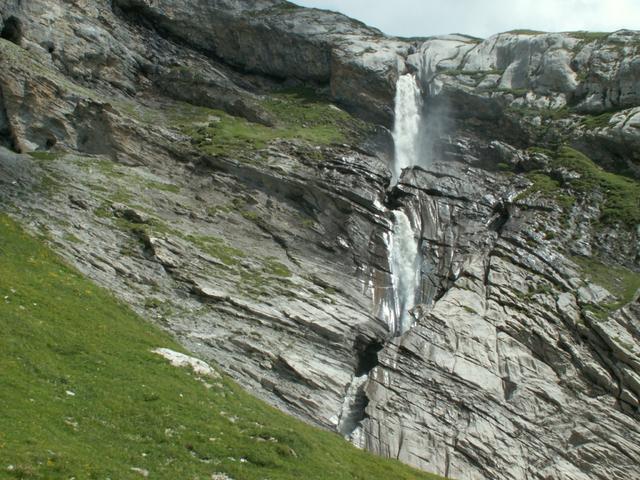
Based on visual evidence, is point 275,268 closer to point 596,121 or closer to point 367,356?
point 367,356

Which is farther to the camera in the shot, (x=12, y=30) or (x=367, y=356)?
(x=12, y=30)

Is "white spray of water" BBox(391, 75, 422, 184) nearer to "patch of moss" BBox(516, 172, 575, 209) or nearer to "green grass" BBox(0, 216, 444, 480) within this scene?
"patch of moss" BBox(516, 172, 575, 209)

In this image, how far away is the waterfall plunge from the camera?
47.5 metres

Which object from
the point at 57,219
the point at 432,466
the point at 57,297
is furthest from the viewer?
the point at 57,219

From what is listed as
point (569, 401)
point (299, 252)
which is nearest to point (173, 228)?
point (299, 252)

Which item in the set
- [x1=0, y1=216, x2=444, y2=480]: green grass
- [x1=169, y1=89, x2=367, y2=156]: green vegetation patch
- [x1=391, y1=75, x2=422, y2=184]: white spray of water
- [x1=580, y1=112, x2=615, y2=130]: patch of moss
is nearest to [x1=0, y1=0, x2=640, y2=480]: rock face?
[x1=169, y1=89, x2=367, y2=156]: green vegetation patch

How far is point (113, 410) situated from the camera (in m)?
22.1

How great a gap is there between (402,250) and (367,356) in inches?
517

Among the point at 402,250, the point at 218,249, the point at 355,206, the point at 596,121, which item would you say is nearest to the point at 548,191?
the point at 596,121

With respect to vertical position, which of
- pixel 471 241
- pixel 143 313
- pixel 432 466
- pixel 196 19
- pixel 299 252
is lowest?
pixel 432 466

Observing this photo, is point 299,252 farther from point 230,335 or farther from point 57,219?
point 57,219

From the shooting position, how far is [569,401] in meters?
38.2

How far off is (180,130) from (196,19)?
25.0 metres

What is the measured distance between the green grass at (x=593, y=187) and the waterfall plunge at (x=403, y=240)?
12.3 meters
